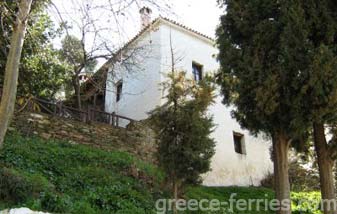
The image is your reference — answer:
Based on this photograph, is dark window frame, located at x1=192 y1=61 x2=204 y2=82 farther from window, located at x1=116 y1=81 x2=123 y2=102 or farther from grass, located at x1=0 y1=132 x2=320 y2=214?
grass, located at x1=0 y1=132 x2=320 y2=214

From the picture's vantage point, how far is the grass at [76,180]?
25.3ft

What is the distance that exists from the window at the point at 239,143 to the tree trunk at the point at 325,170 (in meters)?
6.73

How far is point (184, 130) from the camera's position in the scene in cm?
1002

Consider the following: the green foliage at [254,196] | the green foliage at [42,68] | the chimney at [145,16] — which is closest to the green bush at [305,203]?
the green foliage at [254,196]

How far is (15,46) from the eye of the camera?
5.43 m

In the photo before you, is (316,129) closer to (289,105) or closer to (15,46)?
(289,105)

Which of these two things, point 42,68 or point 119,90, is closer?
point 42,68

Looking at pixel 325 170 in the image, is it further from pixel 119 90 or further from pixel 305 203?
pixel 119 90

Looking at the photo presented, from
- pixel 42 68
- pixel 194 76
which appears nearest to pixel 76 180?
pixel 42 68

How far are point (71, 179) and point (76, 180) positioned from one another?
0.37 ft

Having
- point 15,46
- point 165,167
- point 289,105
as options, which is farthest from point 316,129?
point 15,46

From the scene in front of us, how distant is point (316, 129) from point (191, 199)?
138 inches

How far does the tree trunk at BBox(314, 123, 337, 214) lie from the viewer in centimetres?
927

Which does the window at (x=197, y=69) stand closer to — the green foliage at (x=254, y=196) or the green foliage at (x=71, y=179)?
the green foliage at (x=254, y=196)
